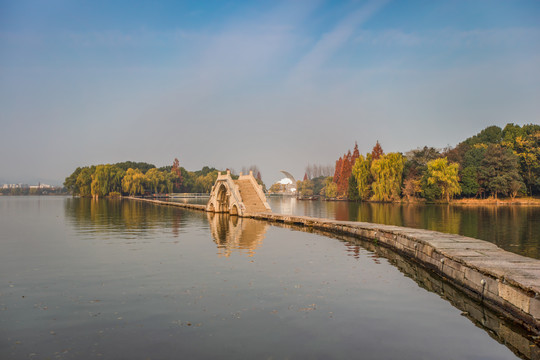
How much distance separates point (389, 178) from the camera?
8762cm

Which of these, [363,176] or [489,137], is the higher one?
[489,137]

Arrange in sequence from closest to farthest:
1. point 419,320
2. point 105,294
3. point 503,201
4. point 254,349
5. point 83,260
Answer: point 254,349 → point 419,320 → point 105,294 → point 83,260 → point 503,201

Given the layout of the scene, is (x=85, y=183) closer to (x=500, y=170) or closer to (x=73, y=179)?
(x=73, y=179)

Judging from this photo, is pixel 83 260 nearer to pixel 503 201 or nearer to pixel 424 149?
pixel 503 201

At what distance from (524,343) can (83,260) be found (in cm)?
1773

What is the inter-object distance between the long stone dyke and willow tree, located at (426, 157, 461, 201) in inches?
2435

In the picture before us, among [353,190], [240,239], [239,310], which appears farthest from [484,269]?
[353,190]

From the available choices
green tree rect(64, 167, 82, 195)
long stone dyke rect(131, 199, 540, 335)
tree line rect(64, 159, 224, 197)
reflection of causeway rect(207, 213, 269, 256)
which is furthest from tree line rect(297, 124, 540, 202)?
green tree rect(64, 167, 82, 195)

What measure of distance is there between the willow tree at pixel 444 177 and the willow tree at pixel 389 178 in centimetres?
761

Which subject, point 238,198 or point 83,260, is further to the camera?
point 238,198

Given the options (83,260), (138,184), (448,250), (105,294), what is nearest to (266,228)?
(83,260)

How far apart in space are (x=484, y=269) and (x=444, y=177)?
72272 millimetres

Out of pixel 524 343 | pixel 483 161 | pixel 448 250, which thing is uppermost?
pixel 483 161

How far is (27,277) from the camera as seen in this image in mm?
15422
